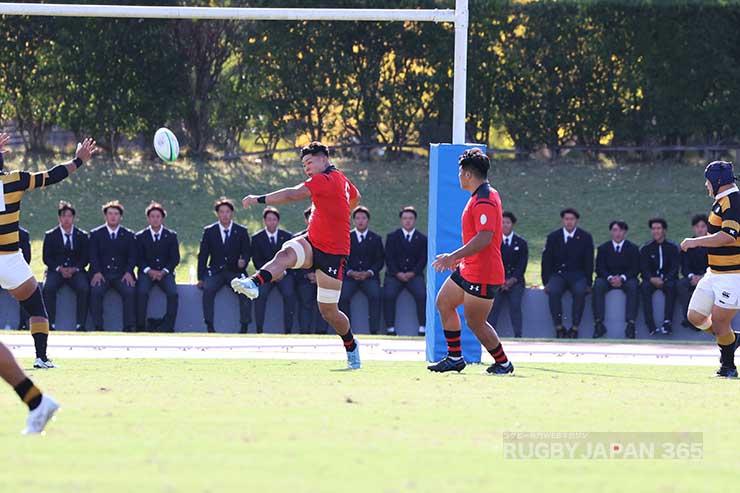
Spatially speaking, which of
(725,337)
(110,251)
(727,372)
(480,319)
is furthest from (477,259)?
(110,251)

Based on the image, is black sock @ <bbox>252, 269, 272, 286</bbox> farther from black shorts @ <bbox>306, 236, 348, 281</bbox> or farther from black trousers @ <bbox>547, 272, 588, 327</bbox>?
black trousers @ <bbox>547, 272, 588, 327</bbox>

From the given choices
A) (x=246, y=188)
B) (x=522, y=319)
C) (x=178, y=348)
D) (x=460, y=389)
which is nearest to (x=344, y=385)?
(x=460, y=389)

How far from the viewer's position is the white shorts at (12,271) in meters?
10.5

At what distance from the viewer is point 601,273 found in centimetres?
1708

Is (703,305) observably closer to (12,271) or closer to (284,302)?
(12,271)

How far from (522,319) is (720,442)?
9751mm

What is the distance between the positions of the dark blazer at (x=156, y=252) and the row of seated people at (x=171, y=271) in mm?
13

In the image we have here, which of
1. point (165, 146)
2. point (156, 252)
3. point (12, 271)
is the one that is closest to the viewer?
point (12, 271)

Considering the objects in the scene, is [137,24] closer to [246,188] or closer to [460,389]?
[246,188]

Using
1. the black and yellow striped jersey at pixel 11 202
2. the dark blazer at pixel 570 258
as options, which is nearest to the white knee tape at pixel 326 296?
the black and yellow striped jersey at pixel 11 202

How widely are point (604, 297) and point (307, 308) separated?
12.9 ft

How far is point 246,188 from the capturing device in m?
23.6

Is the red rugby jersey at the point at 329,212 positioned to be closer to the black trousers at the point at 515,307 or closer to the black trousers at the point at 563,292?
the black trousers at the point at 515,307

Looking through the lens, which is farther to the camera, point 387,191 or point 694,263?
point 387,191
